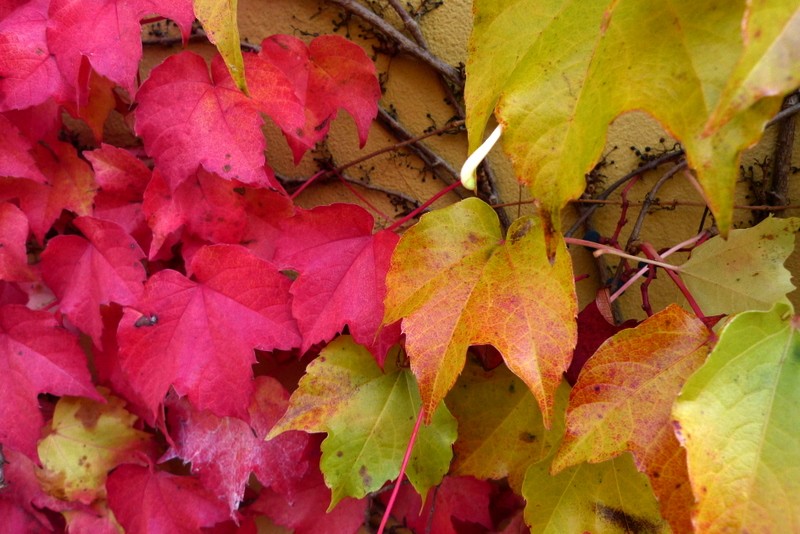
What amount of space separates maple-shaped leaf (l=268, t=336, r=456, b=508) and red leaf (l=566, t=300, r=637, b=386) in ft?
0.58

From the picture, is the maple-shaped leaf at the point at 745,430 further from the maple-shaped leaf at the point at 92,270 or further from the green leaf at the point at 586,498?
the maple-shaped leaf at the point at 92,270

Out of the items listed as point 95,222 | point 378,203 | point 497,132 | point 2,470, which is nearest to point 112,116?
point 95,222

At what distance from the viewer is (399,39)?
968 millimetres

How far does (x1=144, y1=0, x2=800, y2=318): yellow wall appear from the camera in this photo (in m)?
0.97

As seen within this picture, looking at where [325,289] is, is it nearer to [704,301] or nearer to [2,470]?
[704,301]

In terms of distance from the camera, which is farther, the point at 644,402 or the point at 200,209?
the point at 200,209

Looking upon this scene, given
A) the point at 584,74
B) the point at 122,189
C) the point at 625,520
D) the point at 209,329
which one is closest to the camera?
the point at 584,74

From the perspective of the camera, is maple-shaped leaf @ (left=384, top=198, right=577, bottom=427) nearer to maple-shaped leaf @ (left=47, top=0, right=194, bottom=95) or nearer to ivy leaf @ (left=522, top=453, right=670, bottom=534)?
ivy leaf @ (left=522, top=453, right=670, bottom=534)

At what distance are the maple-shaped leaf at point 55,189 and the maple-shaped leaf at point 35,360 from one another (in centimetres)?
14

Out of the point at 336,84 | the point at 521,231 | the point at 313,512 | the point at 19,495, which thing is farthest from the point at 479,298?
the point at 19,495

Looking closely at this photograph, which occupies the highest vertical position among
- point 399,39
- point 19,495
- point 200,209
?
point 399,39

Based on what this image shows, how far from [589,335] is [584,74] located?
407 millimetres

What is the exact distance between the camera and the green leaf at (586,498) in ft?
2.24

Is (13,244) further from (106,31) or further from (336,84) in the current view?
(336,84)
